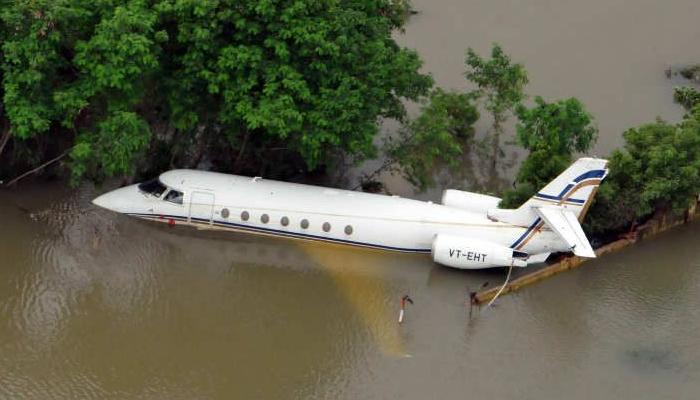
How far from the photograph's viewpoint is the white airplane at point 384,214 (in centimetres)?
2978

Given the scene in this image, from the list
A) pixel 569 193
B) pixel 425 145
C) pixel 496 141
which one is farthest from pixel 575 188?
pixel 496 141

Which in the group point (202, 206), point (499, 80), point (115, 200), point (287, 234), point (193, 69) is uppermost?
point (499, 80)

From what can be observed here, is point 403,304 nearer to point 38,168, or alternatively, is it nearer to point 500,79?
point 500,79

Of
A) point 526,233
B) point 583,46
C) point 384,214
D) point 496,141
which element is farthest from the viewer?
point 583,46

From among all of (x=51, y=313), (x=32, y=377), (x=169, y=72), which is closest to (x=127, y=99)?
(x=169, y=72)

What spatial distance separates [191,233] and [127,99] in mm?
5180

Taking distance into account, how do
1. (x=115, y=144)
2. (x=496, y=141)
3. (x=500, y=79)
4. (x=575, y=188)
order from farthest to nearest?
(x=496, y=141)
(x=500, y=79)
(x=575, y=188)
(x=115, y=144)

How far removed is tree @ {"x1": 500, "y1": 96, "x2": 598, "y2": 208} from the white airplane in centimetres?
153

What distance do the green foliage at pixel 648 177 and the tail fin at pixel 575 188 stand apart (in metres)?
1.46

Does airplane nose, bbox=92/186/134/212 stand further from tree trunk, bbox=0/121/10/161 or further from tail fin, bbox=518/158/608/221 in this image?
tail fin, bbox=518/158/608/221

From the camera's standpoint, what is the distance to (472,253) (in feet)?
97.7

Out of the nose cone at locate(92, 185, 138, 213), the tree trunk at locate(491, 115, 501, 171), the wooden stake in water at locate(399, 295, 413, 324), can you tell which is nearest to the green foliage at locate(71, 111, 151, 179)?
the nose cone at locate(92, 185, 138, 213)

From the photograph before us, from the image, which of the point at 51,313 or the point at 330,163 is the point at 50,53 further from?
the point at 330,163

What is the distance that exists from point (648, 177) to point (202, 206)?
15468 mm
